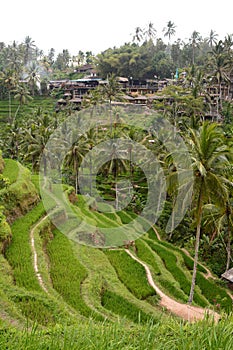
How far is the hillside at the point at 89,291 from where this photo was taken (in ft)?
20.8

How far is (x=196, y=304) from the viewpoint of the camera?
1677cm

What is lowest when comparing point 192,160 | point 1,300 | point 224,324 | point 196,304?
point 196,304

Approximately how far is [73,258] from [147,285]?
12.3 ft

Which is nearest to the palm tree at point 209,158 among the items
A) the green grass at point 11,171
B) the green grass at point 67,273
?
the green grass at point 67,273

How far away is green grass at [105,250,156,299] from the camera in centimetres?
1641

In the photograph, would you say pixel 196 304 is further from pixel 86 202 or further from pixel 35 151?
pixel 35 151

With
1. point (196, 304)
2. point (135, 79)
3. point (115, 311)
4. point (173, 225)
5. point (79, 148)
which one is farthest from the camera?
point (135, 79)

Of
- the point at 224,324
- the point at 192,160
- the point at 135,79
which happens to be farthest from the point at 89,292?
the point at 135,79

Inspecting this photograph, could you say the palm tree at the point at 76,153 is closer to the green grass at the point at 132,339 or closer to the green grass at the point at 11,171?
the green grass at the point at 11,171

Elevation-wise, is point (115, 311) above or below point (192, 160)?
below

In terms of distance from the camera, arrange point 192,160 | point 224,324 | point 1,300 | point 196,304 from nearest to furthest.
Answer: point 224,324 → point 1,300 → point 192,160 → point 196,304

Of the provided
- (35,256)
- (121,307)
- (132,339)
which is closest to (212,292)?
(121,307)

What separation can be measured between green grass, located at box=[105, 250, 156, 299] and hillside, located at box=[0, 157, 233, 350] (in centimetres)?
5

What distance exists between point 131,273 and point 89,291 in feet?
13.6
